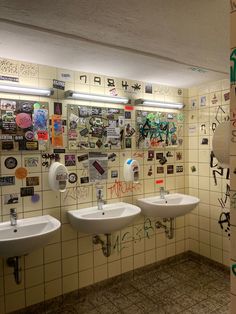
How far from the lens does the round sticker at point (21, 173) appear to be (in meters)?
2.21

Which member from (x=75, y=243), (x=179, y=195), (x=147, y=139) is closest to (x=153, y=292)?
(x=75, y=243)

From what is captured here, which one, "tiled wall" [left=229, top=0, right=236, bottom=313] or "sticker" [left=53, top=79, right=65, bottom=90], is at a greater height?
"sticker" [left=53, top=79, right=65, bottom=90]

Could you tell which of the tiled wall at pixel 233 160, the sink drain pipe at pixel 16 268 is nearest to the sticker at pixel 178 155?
the sink drain pipe at pixel 16 268

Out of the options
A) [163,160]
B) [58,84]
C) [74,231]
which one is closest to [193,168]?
[163,160]

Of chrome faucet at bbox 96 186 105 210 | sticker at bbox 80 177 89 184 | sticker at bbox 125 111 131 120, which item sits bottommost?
chrome faucet at bbox 96 186 105 210

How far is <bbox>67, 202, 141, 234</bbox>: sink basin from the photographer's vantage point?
2188 millimetres

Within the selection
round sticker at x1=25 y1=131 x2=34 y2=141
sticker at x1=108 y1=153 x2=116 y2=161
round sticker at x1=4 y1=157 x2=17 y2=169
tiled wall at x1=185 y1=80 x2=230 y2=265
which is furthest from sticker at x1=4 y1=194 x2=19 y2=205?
tiled wall at x1=185 y1=80 x2=230 y2=265

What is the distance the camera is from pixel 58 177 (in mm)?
2248

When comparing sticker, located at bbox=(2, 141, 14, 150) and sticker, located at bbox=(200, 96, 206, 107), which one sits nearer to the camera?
sticker, located at bbox=(2, 141, 14, 150)

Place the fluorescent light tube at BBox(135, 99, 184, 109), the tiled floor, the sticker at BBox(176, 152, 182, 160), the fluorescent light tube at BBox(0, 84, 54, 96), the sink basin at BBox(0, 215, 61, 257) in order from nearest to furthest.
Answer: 1. the sink basin at BBox(0, 215, 61, 257)
2. the fluorescent light tube at BBox(0, 84, 54, 96)
3. the tiled floor
4. the fluorescent light tube at BBox(135, 99, 184, 109)
5. the sticker at BBox(176, 152, 182, 160)

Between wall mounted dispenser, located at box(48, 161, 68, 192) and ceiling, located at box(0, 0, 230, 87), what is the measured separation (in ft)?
2.95

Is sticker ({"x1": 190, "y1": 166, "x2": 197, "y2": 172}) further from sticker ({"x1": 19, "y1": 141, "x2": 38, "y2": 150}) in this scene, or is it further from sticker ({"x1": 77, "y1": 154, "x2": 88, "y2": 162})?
sticker ({"x1": 19, "y1": 141, "x2": 38, "y2": 150})

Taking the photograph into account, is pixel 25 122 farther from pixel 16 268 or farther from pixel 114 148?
pixel 16 268

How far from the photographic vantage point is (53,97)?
7.74ft
